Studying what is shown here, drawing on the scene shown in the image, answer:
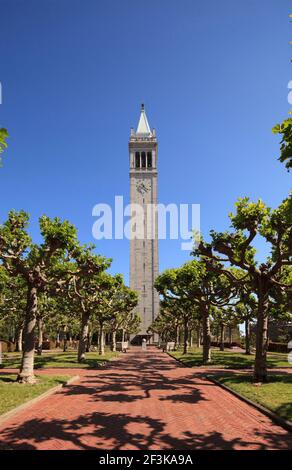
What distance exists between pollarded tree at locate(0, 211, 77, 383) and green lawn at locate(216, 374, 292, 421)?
990 centimetres

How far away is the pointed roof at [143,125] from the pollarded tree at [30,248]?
115798 millimetres

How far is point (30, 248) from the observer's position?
20.2 m

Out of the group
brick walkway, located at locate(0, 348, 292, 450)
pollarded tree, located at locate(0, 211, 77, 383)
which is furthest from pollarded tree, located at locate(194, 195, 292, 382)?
pollarded tree, located at locate(0, 211, 77, 383)

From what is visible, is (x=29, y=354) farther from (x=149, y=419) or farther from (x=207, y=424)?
(x=207, y=424)

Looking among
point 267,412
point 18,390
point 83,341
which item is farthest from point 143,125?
point 267,412

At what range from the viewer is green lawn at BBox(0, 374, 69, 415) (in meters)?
12.4

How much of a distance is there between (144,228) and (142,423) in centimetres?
10949

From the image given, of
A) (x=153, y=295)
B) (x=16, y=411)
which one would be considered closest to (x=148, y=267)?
(x=153, y=295)

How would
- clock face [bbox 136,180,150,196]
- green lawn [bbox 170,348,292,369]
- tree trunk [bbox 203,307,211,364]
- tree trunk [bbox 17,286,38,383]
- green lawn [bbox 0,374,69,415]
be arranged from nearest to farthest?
green lawn [bbox 0,374,69,415], tree trunk [bbox 17,286,38,383], green lawn [bbox 170,348,292,369], tree trunk [bbox 203,307,211,364], clock face [bbox 136,180,150,196]

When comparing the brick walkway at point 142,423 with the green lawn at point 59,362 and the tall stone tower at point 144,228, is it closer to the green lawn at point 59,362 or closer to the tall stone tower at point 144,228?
the green lawn at point 59,362

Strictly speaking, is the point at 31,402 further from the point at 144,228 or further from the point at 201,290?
the point at 144,228

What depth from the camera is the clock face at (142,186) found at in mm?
121562

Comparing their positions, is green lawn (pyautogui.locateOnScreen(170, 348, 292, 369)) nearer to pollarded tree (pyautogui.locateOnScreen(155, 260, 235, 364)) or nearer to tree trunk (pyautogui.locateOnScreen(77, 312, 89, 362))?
pollarded tree (pyautogui.locateOnScreen(155, 260, 235, 364))

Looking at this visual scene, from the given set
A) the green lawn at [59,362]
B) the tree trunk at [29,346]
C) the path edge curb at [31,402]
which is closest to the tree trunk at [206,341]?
the green lawn at [59,362]
